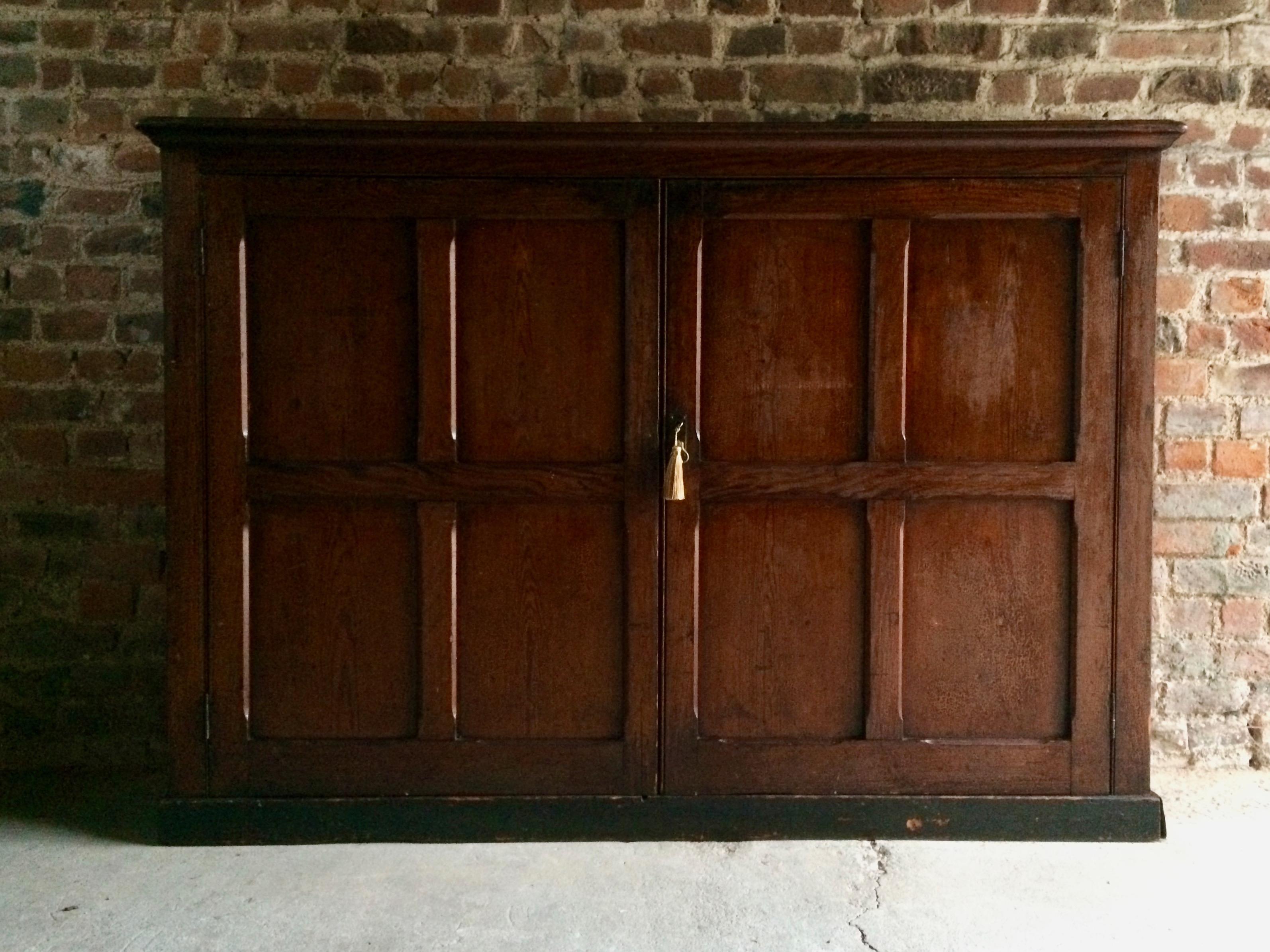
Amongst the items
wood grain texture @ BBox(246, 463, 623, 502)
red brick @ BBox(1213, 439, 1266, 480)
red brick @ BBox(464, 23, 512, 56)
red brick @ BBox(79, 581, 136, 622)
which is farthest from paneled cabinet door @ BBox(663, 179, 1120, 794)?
red brick @ BBox(79, 581, 136, 622)

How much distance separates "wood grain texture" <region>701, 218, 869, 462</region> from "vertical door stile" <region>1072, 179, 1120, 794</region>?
1.72ft

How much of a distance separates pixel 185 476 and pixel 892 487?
5.56ft

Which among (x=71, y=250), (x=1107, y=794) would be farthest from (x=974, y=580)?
(x=71, y=250)

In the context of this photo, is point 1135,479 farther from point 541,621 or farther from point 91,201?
point 91,201

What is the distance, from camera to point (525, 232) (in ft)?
9.05

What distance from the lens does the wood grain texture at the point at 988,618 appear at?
110 inches

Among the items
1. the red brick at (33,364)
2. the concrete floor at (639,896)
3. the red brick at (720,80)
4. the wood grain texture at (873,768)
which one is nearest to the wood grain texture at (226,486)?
the concrete floor at (639,896)

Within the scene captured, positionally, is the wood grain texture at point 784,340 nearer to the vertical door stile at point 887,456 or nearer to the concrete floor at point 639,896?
the vertical door stile at point 887,456

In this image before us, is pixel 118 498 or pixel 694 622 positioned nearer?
pixel 694 622

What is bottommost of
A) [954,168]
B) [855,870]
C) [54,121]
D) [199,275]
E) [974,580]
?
[855,870]

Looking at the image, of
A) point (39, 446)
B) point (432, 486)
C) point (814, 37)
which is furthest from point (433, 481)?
point (814, 37)

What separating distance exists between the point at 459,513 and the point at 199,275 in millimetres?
831

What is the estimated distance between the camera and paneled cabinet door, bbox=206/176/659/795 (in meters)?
2.75

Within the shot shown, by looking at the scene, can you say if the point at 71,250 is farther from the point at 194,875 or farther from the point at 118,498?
the point at 194,875
